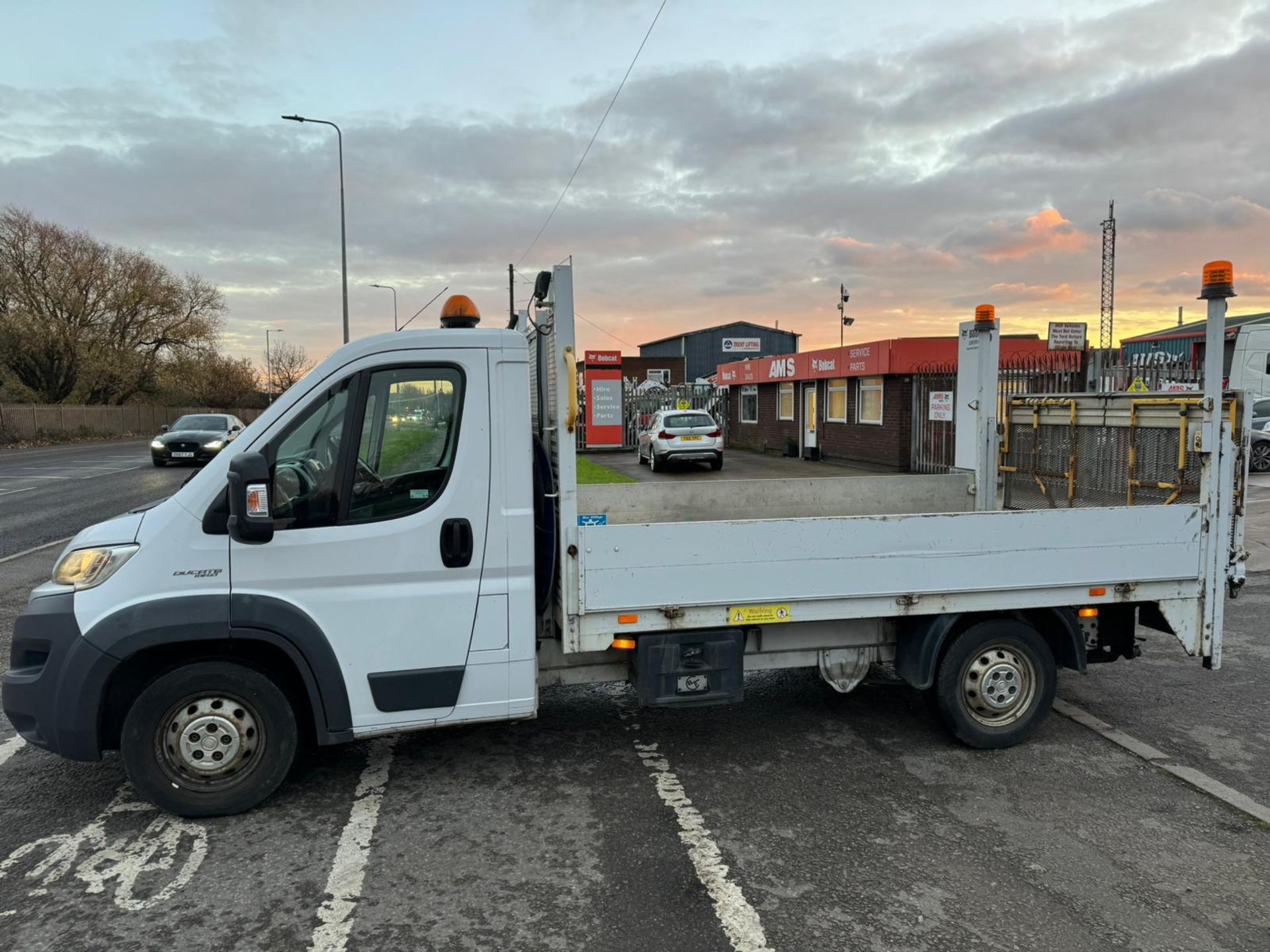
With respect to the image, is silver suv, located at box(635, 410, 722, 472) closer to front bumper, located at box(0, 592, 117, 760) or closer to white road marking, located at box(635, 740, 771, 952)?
white road marking, located at box(635, 740, 771, 952)

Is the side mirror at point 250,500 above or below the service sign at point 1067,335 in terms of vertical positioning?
below

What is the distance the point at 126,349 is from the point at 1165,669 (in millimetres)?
53992

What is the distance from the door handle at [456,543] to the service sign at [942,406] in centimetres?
1770

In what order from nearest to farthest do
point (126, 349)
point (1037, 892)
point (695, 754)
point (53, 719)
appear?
point (1037, 892), point (53, 719), point (695, 754), point (126, 349)

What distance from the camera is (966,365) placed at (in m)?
6.09

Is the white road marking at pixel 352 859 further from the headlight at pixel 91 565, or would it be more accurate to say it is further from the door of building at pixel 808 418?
the door of building at pixel 808 418

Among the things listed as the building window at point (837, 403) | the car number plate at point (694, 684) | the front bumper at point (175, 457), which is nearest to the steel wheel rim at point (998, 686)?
the car number plate at point (694, 684)

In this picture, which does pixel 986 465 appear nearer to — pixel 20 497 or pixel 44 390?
pixel 20 497

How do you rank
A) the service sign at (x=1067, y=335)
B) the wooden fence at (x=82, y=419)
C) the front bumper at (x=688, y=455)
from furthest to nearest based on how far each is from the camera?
1. the wooden fence at (x=82, y=419)
2. the front bumper at (x=688, y=455)
3. the service sign at (x=1067, y=335)

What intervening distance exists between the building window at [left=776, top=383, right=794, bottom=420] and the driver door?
25.9m

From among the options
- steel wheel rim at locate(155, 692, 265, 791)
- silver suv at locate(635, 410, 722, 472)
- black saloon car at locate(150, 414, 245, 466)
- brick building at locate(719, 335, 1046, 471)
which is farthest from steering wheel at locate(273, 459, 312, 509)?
black saloon car at locate(150, 414, 245, 466)

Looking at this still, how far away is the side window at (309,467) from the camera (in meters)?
3.73

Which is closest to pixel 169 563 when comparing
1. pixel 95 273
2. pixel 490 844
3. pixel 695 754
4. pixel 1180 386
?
pixel 490 844

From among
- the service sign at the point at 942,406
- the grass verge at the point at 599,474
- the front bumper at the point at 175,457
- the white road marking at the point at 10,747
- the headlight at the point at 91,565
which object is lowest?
the white road marking at the point at 10,747
